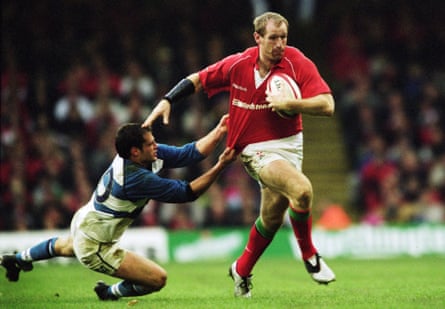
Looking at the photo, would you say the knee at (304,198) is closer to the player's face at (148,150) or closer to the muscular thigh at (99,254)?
the player's face at (148,150)

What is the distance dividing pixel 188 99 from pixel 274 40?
10791 mm

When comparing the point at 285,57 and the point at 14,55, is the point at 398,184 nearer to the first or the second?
the point at 14,55

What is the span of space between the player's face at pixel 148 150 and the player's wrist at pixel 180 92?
0.54m

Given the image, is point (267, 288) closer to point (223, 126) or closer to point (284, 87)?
point (223, 126)

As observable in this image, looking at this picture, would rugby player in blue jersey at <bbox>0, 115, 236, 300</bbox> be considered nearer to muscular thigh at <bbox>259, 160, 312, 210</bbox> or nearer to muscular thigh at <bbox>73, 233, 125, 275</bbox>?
muscular thigh at <bbox>73, 233, 125, 275</bbox>

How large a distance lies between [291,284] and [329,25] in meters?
13.3

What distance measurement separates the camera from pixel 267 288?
32.4 feet

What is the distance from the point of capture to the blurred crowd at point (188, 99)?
1691 centimetres

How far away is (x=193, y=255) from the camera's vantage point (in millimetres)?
16188

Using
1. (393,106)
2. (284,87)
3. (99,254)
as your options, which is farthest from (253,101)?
(393,106)

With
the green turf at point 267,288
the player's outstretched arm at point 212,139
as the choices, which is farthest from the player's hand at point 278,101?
the green turf at point 267,288

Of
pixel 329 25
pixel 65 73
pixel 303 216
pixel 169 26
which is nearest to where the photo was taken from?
pixel 303 216

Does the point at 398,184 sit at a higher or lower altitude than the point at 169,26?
lower

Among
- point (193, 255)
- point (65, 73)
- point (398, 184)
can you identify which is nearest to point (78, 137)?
point (65, 73)
